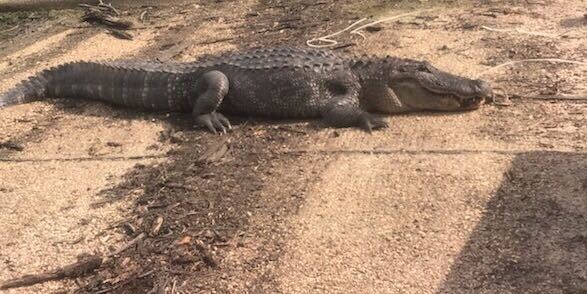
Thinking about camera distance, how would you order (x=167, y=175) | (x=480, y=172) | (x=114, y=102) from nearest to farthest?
(x=480, y=172) → (x=167, y=175) → (x=114, y=102)

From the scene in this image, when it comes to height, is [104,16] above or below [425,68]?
below

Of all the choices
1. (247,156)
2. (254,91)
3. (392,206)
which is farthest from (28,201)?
(392,206)

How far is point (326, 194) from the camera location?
462 centimetres

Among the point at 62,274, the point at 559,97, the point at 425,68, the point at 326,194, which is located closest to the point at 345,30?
the point at 425,68

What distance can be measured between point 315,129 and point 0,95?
3327 millimetres

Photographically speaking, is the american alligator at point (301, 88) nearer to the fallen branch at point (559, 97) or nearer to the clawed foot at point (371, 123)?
the clawed foot at point (371, 123)

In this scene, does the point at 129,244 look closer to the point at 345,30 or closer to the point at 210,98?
the point at 210,98

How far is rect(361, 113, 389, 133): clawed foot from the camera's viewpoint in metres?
5.64

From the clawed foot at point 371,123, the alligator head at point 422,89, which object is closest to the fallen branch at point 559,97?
the alligator head at point 422,89

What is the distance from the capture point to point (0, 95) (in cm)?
696

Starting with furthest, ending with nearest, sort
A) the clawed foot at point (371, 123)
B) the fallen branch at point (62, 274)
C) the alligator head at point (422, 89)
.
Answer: the alligator head at point (422, 89)
the clawed foot at point (371, 123)
the fallen branch at point (62, 274)

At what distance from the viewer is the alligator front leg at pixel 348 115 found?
5688 mm

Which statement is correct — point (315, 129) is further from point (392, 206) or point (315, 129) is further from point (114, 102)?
point (114, 102)

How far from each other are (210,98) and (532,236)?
3147 millimetres
